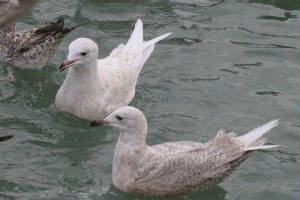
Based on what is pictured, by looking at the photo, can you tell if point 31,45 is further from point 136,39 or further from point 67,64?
point 67,64

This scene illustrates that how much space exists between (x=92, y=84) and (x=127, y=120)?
1639 mm

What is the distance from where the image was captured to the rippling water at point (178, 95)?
756cm

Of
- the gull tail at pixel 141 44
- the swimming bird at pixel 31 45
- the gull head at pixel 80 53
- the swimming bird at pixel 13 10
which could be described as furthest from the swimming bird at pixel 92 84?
the swimming bird at pixel 13 10

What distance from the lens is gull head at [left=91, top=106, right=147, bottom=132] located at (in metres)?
7.11

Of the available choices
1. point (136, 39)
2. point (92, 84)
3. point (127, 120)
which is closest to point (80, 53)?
point (92, 84)

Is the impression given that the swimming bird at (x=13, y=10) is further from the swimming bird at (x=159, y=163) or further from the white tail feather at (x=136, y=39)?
the white tail feather at (x=136, y=39)

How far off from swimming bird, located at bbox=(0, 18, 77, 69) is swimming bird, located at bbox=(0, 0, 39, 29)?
5.40m

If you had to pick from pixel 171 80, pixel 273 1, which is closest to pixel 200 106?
pixel 171 80

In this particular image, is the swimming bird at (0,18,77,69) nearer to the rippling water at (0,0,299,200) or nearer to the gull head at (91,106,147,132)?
the rippling water at (0,0,299,200)

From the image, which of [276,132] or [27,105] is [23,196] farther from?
[276,132]

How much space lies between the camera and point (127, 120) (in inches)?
280

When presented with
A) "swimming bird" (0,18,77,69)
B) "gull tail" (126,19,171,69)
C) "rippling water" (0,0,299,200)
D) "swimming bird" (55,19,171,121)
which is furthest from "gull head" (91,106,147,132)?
"swimming bird" (0,18,77,69)

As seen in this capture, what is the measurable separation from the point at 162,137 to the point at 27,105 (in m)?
1.80

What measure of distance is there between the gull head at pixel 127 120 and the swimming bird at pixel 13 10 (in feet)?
9.62
